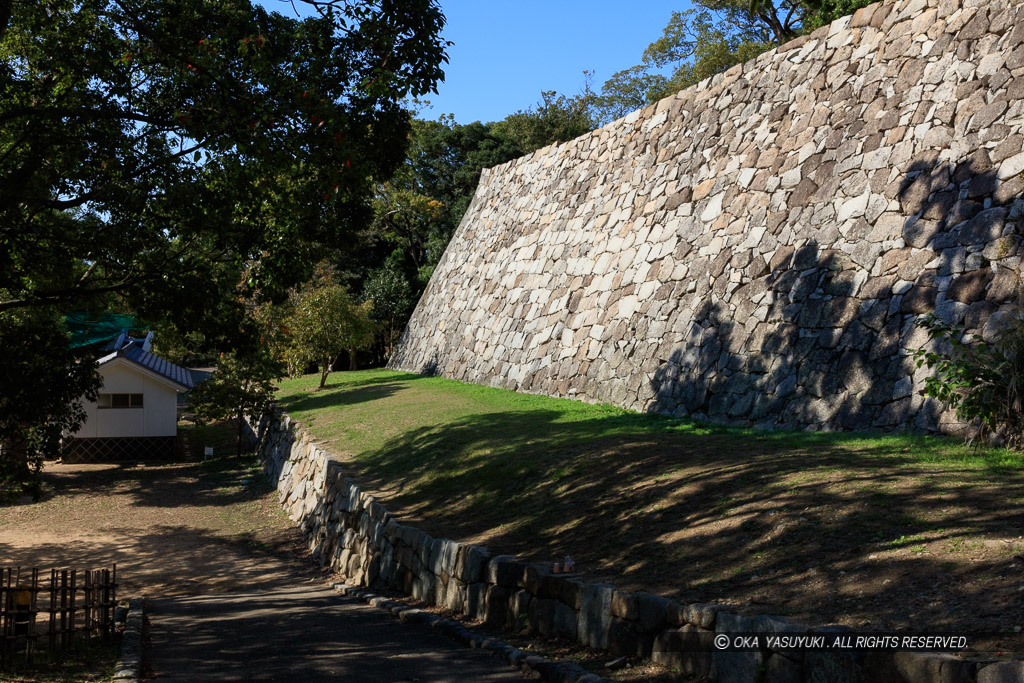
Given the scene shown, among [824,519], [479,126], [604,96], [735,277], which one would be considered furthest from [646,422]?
[604,96]

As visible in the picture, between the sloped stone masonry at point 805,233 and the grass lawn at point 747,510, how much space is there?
1.02m

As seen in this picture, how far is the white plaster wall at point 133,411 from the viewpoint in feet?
77.7

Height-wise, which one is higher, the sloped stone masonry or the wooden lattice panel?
the sloped stone masonry

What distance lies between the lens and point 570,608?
21.3ft

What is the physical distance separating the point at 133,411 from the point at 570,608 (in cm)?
2124

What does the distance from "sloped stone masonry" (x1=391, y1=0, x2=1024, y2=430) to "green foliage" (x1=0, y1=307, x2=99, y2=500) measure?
849cm

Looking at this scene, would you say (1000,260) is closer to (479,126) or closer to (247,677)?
(247,677)

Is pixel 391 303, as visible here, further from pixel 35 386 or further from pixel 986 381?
pixel 986 381

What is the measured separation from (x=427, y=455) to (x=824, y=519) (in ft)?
27.5

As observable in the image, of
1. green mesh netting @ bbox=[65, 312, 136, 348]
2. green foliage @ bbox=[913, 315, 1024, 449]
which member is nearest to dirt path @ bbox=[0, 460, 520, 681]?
green mesh netting @ bbox=[65, 312, 136, 348]

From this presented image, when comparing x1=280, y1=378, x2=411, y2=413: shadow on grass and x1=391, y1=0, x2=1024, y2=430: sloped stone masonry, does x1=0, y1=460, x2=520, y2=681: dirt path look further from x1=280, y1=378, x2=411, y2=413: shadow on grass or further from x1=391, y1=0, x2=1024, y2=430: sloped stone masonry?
x1=391, y1=0, x2=1024, y2=430: sloped stone masonry

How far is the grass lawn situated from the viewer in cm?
486

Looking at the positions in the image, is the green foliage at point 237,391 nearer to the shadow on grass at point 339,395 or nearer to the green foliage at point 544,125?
the shadow on grass at point 339,395

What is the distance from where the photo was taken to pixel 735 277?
1279cm
